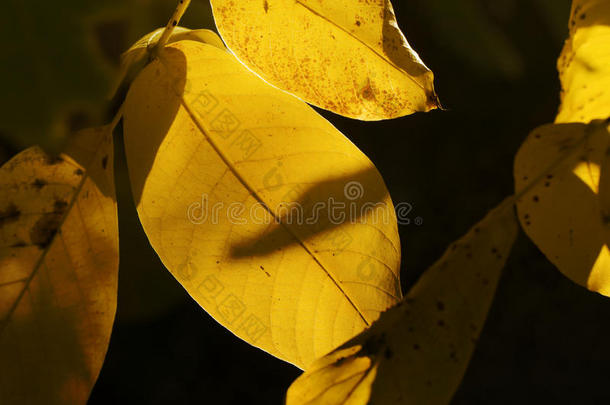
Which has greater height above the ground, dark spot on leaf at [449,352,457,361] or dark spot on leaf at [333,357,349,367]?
dark spot on leaf at [449,352,457,361]

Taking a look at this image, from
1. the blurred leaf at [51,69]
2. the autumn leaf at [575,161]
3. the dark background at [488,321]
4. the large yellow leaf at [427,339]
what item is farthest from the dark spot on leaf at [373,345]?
the dark background at [488,321]

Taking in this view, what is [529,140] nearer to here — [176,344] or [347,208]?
[347,208]

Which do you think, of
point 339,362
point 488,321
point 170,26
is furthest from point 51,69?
point 488,321

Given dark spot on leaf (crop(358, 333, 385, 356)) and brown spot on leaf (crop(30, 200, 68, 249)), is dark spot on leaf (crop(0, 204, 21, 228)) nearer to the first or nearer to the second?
brown spot on leaf (crop(30, 200, 68, 249))

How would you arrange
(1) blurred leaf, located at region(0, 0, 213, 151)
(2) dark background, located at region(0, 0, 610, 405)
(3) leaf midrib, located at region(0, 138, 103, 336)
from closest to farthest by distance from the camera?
(1) blurred leaf, located at region(0, 0, 213, 151) < (3) leaf midrib, located at region(0, 138, 103, 336) < (2) dark background, located at region(0, 0, 610, 405)

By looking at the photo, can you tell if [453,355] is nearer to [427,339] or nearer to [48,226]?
[427,339]
